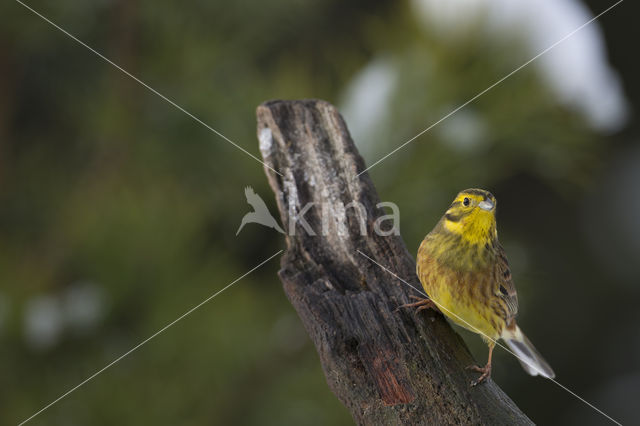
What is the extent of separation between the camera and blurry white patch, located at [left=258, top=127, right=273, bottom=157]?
0.67 meters

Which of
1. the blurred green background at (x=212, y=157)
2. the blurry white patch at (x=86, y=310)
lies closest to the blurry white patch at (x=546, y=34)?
the blurred green background at (x=212, y=157)

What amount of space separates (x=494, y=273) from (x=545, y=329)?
749 mm

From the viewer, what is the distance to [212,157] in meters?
1.02

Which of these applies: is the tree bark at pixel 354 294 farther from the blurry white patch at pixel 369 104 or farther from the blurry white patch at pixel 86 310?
the blurry white patch at pixel 86 310

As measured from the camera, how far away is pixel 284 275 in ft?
2.00

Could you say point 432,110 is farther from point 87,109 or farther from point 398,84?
point 87,109

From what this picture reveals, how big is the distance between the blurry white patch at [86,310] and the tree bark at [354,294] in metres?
0.31

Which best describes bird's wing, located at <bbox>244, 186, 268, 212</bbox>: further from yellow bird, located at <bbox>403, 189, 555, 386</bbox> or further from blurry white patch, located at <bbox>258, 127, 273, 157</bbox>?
yellow bird, located at <bbox>403, 189, 555, 386</bbox>

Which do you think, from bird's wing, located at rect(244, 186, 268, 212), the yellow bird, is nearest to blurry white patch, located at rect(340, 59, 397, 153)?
bird's wing, located at rect(244, 186, 268, 212)

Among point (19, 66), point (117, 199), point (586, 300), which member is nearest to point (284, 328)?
point (117, 199)

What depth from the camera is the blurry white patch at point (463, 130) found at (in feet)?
2.80

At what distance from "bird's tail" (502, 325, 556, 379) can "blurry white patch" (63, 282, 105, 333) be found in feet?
1.53

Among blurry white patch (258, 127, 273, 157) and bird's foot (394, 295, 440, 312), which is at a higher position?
blurry white patch (258, 127, 273, 157)

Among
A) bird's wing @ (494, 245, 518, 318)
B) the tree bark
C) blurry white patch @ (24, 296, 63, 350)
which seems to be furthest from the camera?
blurry white patch @ (24, 296, 63, 350)
